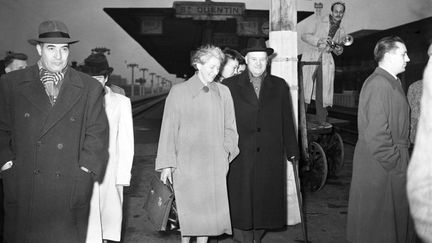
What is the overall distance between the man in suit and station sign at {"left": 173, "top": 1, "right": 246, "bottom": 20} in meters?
13.4

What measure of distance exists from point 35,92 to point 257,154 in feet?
7.11

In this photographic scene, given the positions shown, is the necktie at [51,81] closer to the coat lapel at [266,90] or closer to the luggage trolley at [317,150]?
the coat lapel at [266,90]

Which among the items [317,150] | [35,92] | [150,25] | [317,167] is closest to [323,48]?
[317,150]

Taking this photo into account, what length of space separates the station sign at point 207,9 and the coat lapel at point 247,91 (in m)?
12.5

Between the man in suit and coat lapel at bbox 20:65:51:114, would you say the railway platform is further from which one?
coat lapel at bbox 20:65:51:114

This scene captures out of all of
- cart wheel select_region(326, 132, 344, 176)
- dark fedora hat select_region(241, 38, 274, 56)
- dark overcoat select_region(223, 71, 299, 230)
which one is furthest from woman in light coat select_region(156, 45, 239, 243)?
cart wheel select_region(326, 132, 344, 176)

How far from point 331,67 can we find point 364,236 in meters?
3.81

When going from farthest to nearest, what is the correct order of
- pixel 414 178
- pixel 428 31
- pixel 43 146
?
pixel 428 31, pixel 43 146, pixel 414 178

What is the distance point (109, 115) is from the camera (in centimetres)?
398

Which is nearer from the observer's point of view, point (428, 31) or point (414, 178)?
point (414, 178)

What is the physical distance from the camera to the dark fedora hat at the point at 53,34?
9.85ft

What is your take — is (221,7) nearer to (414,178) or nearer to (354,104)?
(414,178)

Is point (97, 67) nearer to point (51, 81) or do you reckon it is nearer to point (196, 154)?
point (51, 81)

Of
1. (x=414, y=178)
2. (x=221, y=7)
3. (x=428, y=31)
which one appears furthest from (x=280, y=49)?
(x=428, y=31)
